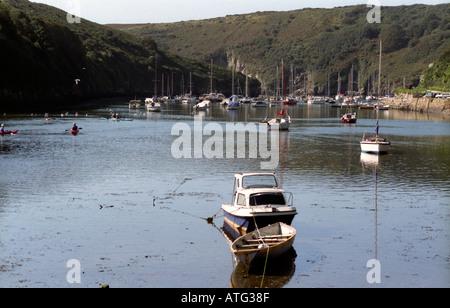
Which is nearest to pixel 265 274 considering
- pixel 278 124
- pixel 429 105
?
pixel 278 124

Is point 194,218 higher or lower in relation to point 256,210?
lower

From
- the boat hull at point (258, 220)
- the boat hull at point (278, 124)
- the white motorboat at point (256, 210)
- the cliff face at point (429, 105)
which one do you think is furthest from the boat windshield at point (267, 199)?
the cliff face at point (429, 105)

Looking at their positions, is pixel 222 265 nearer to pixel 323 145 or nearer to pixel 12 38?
pixel 323 145

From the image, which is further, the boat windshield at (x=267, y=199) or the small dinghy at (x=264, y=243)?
the boat windshield at (x=267, y=199)

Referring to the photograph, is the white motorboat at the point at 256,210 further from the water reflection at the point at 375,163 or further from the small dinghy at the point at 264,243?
the water reflection at the point at 375,163

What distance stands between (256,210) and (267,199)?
1.54 meters

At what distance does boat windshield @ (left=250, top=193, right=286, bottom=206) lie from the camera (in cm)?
3181

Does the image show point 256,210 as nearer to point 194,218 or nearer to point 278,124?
point 194,218

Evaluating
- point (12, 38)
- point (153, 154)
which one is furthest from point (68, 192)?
point (12, 38)

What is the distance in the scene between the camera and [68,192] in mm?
45719

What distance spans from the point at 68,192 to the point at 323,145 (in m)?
46.9

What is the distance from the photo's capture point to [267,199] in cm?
3192

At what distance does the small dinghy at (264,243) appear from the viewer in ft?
87.9

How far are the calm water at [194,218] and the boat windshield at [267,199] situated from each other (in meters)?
2.51
